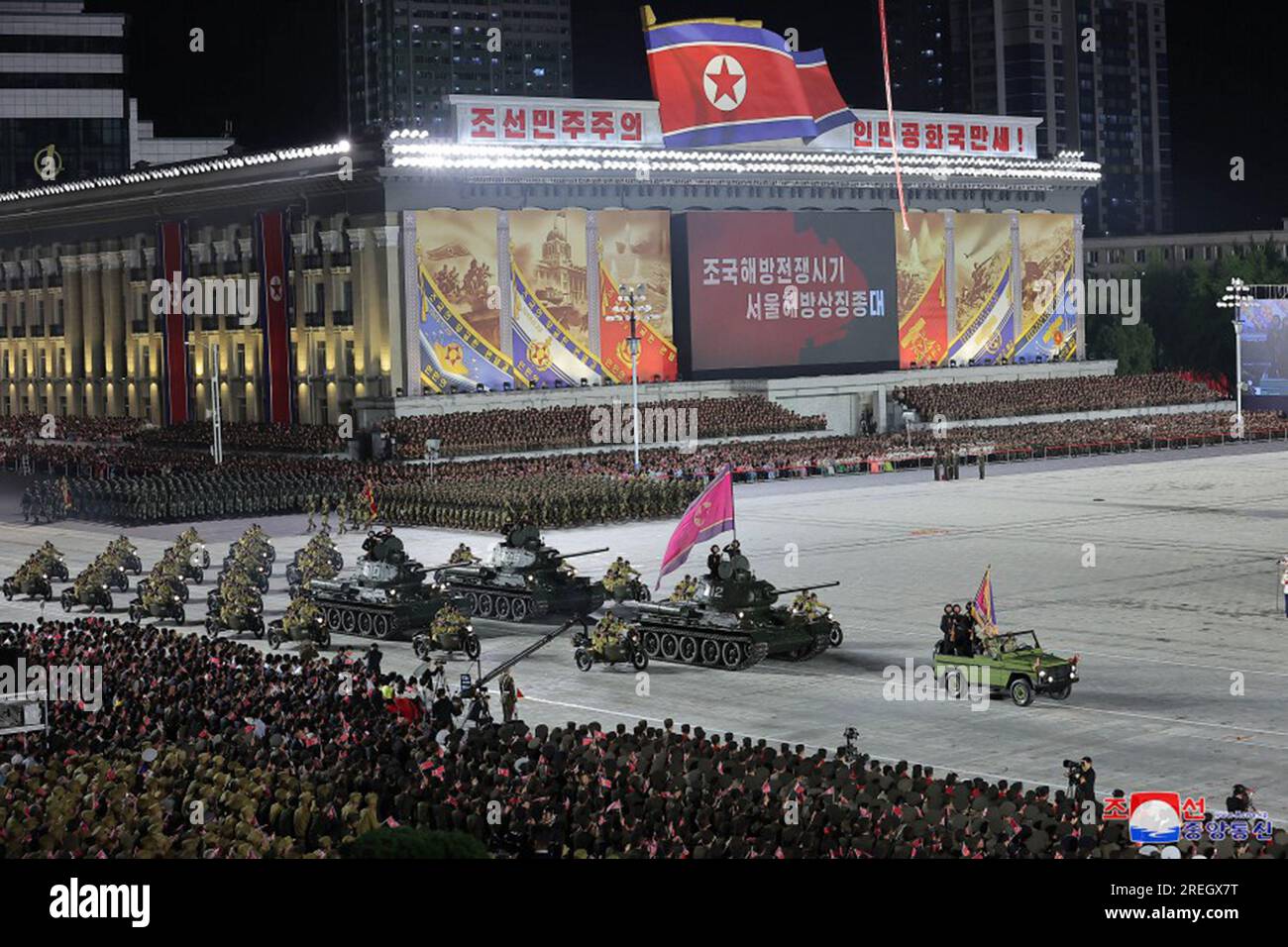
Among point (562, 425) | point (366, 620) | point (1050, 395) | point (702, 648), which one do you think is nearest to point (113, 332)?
point (562, 425)

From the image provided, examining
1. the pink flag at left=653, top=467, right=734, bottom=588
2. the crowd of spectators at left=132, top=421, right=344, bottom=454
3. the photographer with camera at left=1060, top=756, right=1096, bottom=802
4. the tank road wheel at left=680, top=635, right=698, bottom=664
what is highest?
the crowd of spectators at left=132, top=421, right=344, bottom=454

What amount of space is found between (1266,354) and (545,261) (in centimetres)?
4065

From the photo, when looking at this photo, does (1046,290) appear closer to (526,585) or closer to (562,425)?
(562,425)

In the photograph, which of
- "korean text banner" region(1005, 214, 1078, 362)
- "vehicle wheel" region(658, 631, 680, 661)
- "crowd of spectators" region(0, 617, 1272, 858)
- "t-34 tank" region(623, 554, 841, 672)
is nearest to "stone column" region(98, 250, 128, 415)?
"korean text banner" region(1005, 214, 1078, 362)

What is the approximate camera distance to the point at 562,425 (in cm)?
8256

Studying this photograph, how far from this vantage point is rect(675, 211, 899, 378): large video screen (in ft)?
306

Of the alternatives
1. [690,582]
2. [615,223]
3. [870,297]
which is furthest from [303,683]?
[870,297]

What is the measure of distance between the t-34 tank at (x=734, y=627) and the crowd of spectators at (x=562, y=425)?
4207 centimetres

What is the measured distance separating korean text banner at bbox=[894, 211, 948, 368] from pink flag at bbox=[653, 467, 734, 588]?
67.0m

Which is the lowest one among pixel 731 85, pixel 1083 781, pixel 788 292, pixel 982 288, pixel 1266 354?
pixel 1083 781

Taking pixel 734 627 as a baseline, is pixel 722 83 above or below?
above

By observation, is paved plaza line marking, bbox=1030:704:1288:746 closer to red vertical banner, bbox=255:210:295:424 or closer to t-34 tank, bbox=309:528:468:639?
t-34 tank, bbox=309:528:468:639

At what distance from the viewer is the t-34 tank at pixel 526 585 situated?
42.2m

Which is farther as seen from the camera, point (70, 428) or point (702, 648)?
point (70, 428)
